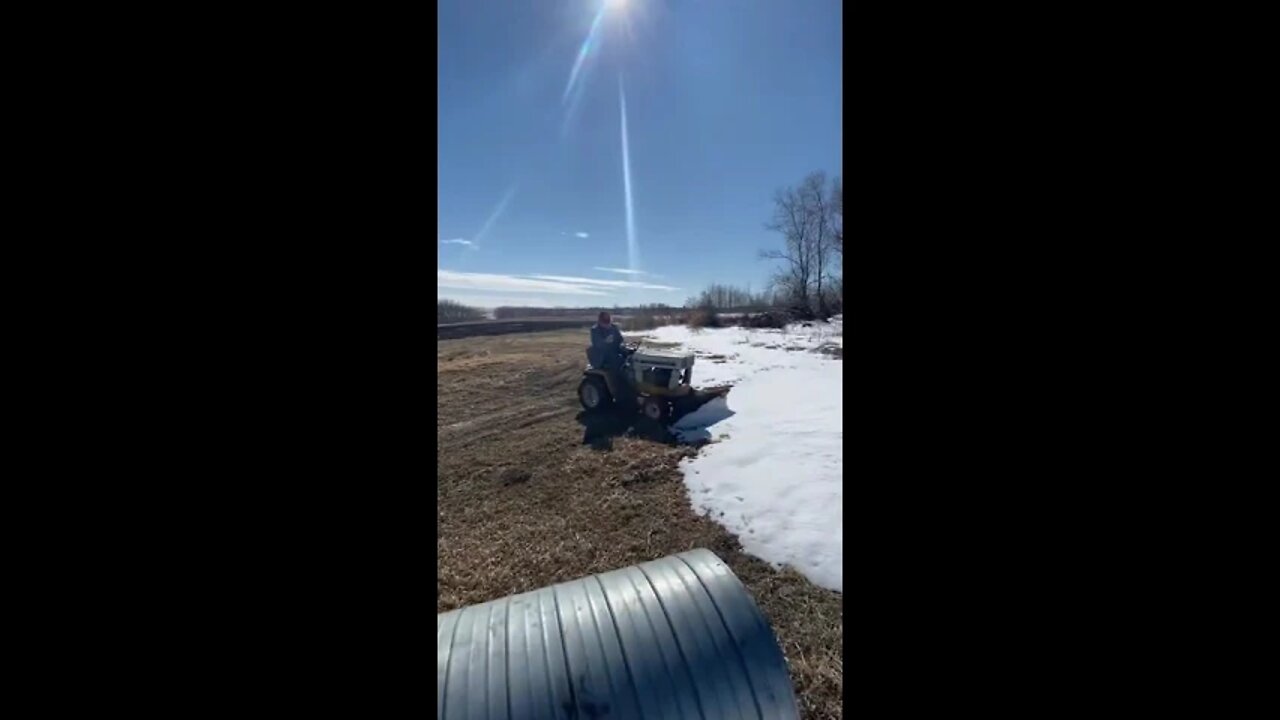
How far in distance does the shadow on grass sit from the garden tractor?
0.47ft

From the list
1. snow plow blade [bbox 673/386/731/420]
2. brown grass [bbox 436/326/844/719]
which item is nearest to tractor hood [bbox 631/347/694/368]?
snow plow blade [bbox 673/386/731/420]

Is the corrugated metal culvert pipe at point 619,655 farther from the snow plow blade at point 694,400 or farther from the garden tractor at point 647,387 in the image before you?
the snow plow blade at point 694,400

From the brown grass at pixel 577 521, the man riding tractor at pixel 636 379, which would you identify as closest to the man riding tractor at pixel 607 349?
the man riding tractor at pixel 636 379

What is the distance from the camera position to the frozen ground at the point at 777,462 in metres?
4.32

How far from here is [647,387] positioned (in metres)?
8.10

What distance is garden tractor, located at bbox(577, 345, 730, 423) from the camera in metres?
8.05

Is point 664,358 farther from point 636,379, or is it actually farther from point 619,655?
point 619,655

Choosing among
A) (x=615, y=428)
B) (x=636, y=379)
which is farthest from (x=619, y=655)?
(x=636, y=379)

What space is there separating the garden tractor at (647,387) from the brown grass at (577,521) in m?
0.44

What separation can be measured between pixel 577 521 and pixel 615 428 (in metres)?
2.95
